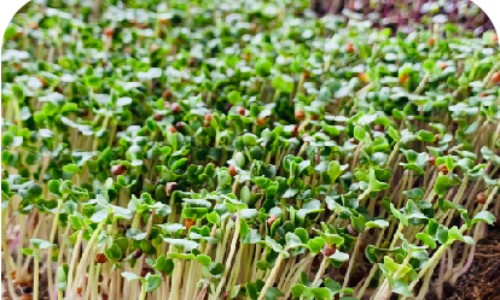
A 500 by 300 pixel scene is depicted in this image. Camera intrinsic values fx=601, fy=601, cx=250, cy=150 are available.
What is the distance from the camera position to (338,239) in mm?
946

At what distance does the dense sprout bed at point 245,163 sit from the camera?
1.03 metres

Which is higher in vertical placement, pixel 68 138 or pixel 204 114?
pixel 204 114

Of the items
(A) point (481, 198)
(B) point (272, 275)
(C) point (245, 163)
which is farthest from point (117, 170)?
(A) point (481, 198)

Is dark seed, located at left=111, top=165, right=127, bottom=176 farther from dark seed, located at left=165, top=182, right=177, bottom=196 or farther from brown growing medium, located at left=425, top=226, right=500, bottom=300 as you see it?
brown growing medium, located at left=425, top=226, right=500, bottom=300

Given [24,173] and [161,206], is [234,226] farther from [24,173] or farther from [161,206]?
[24,173]

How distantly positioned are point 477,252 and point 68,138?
0.93m

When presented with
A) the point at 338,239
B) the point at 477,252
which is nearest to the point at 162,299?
the point at 338,239

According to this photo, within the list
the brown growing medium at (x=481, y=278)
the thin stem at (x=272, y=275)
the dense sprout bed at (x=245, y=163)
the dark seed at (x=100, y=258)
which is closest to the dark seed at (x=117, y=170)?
the dense sprout bed at (x=245, y=163)

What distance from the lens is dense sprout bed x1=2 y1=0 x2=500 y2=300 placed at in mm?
1028

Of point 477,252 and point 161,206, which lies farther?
point 477,252

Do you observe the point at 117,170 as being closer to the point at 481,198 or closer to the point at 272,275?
the point at 272,275

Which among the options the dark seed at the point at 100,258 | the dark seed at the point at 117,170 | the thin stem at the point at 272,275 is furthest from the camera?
the dark seed at the point at 117,170

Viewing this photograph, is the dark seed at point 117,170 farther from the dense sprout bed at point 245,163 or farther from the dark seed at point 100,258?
the dark seed at point 100,258

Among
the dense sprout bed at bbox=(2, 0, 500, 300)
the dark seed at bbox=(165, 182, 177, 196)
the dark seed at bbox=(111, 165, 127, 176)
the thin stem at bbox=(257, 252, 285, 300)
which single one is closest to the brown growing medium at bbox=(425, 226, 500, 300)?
the dense sprout bed at bbox=(2, 0, 500, 300)
